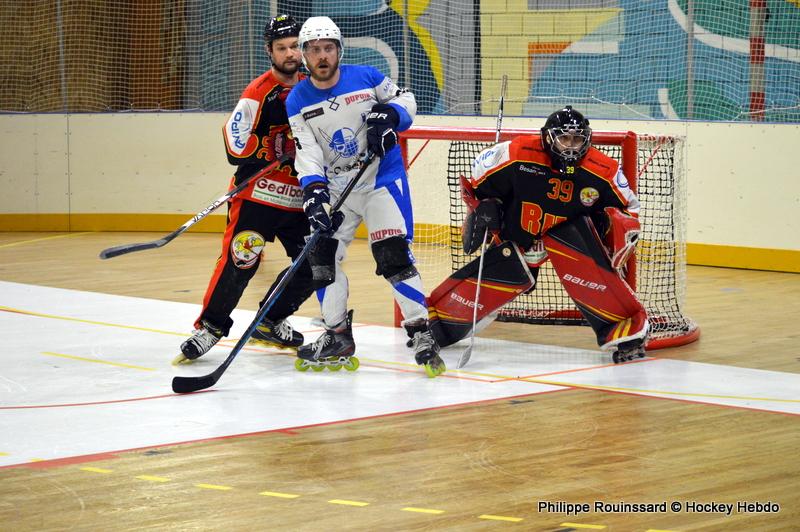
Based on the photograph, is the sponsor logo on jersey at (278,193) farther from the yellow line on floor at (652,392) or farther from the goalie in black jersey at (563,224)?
the yellow line on floor at (652,392)

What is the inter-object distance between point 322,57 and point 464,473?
6.43ft

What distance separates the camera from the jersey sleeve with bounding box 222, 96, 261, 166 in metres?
5.16

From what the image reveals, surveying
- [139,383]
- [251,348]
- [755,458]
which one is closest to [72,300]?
[251,348]

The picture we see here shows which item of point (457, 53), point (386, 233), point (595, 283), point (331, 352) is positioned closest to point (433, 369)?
point (331, 352)

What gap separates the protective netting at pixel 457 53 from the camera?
8.45 metres

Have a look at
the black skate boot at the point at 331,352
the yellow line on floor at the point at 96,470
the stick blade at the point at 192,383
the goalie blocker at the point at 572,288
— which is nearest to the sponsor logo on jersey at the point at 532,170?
the goalie blocker at the point at 572,288

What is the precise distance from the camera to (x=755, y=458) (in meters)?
3.65

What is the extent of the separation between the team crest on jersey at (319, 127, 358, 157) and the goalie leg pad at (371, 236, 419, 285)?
1.25ft

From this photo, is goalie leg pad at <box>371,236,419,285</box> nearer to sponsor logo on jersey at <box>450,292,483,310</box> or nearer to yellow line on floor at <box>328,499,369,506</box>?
sponsor logo on jersey at <box>450,292,483,310</box>

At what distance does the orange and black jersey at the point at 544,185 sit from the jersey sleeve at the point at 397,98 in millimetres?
515

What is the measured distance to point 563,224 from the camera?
5.29 metres

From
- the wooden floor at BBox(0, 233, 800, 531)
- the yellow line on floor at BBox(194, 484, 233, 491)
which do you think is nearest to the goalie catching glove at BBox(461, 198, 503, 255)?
the wooden floor at BBox(0, 233, 800, 531)

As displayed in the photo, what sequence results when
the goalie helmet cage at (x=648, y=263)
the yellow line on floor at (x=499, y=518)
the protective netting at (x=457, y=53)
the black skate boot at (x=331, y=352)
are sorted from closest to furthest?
the yellow line on floor at (x=499, y=518), the black skate boot at (x=331, y=352), the goalie helmet cage at (x=648, y=263), the protective netting at (x=457, y=53)

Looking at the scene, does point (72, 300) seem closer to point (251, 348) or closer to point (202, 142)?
point (251, 348)
